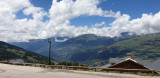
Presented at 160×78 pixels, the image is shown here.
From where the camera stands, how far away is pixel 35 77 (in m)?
22.4

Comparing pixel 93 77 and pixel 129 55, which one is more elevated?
pixel 129 55

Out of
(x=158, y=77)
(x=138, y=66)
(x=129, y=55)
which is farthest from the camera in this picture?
(x=129, y=55)

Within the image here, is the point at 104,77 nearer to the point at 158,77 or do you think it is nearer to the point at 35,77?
the point at 158,77

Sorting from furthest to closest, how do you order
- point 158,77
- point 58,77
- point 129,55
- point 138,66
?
1. point 129,55
2. point 138,66
3. point 58,77
4. point 158,77

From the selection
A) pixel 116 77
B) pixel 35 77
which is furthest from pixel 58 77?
pixel 116 77

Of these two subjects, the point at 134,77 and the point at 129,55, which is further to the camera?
the point at 129,55

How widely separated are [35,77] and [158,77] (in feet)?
56.9

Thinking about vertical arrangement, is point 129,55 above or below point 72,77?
above

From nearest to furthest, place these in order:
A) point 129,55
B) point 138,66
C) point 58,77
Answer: point 58,77, point 138,66, point 129,55

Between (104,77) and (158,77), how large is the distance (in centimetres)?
724

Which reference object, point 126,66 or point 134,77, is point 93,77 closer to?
point 134,77

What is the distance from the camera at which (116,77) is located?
69.4 feet

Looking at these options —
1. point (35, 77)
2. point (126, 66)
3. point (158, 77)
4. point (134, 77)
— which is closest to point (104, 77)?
point (134, 77)

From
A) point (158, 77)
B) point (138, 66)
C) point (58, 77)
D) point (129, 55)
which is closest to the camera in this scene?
point (158, 77)
